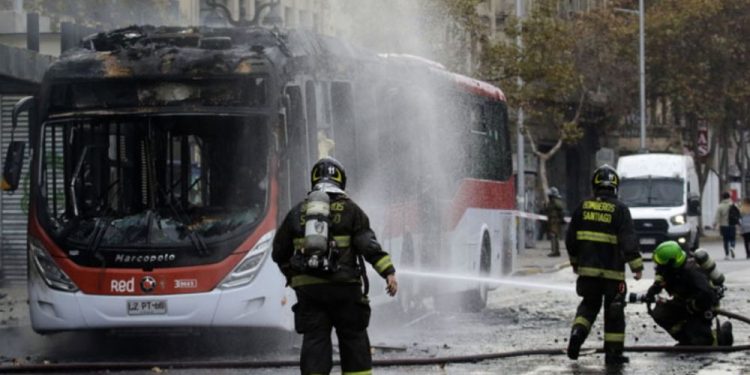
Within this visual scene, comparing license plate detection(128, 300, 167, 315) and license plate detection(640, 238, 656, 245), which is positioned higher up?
license plate detection(128, 300, 167, 315)

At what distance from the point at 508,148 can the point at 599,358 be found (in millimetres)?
12329

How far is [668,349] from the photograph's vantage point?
1562 cm

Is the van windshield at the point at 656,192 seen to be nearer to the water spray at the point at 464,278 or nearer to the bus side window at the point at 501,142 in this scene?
the water spray at the point at 464,278

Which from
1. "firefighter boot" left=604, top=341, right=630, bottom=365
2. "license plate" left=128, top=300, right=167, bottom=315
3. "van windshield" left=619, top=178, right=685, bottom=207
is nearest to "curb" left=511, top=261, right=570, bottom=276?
"van windshield" left=619, top=178, right=685, bottom=207

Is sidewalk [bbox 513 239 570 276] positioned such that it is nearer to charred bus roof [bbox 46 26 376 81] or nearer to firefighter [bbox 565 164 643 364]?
charred bus roof [bbox 46 26 376 81]

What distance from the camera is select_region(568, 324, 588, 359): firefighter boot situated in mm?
14531

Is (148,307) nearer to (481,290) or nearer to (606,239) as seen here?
(606,239)

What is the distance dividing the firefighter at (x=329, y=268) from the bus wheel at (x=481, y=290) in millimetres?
13005

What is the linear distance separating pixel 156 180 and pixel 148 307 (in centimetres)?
120

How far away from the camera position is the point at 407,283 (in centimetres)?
2094

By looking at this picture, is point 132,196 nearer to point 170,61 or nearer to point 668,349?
point 170,61

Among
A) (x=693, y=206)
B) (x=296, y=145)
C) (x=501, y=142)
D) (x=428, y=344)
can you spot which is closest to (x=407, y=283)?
(x=428, y=344)

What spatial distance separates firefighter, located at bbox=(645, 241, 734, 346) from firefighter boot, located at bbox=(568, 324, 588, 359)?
3.97ft

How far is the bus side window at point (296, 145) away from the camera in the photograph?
1669 cm
